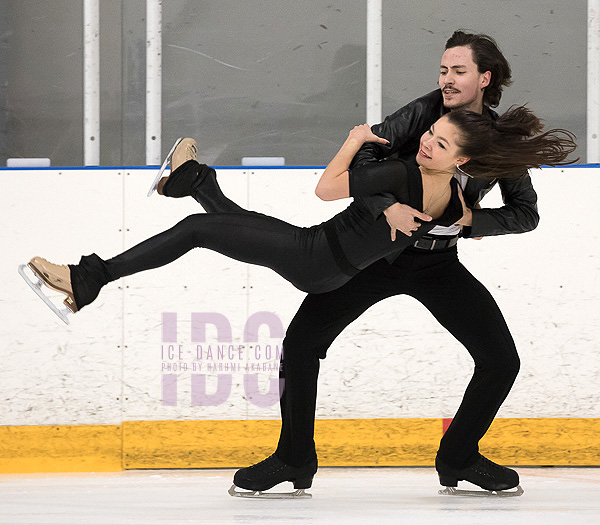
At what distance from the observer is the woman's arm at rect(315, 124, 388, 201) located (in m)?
2.29

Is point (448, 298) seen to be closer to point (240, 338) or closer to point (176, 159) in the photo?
point (176, 159)

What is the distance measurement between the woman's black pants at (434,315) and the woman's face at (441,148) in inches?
13.4

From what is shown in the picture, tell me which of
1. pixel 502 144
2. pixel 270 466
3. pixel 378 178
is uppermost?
pixel 502 144

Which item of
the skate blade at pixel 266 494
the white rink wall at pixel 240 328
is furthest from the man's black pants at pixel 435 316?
the white rink wall at pixel 240 328

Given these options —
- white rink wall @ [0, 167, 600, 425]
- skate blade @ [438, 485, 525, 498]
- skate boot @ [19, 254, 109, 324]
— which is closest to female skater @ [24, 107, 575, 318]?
skate boot @ [19, 254, 109, 324]

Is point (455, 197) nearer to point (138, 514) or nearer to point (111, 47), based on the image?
point (138, 514)

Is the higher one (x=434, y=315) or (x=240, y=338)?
(x=434, y=315)

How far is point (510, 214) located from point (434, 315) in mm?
394

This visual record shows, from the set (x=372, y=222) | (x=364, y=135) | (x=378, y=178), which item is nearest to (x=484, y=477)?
(x=372, y=222)

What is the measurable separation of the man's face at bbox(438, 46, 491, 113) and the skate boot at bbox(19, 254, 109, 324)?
117 centimetres

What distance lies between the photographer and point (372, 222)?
2.32 meters

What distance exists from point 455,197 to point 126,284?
1720 mm

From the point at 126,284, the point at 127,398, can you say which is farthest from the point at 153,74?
the point at 127,398

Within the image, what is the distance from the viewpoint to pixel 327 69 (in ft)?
15.6
